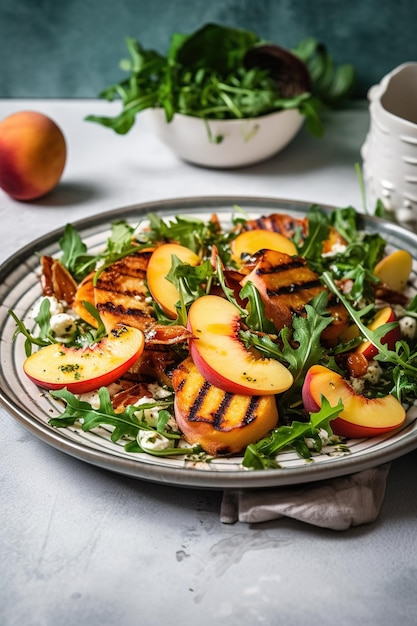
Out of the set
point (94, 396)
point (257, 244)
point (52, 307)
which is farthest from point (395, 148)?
point (94, 396)

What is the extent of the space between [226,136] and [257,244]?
75 cm

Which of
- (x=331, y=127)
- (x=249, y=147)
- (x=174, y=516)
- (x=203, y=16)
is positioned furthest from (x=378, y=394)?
(x=203, y=16)

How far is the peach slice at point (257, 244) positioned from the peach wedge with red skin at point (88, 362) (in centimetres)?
42

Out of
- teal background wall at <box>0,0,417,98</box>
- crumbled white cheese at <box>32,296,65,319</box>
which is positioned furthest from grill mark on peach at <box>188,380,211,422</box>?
teal background wall at <box>0,0,417,98</box>

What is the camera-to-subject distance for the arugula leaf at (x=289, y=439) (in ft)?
4.59

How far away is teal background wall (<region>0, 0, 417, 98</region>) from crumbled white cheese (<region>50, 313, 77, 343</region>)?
5.36 feet

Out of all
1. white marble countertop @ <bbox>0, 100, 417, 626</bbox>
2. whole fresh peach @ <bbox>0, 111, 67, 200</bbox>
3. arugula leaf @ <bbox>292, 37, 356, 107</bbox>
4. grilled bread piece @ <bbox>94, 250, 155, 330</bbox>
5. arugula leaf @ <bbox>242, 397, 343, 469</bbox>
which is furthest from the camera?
arugula leaf @ <bbox>292, 37, 356, 107</bbox>

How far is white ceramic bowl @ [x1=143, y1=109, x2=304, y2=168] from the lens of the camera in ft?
8.41

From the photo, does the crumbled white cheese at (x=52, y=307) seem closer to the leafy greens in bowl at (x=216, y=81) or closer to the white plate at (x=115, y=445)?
the white plate at (x=115, y=445)

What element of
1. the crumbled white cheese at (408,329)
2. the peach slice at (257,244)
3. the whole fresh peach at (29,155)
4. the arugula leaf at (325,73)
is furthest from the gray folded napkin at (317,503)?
the arugula leaf at (325,73)

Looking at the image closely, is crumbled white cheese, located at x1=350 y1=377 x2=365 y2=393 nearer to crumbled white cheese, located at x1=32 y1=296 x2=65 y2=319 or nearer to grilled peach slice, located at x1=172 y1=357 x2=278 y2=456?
grilled peach slice, located at x1=172 y1=357 x2=278 y2=456

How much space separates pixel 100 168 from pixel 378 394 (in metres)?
1.52

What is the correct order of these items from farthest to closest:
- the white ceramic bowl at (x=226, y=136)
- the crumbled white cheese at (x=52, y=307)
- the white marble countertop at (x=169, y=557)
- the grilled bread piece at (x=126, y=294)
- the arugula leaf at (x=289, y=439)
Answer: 1. the white ceramic bowl at (x=226, y=136)
2. the crumbled white cheese at (x=52, y=307)
3. the grilled bread piece at (x=126, y=294)
4. the arugula leaf at (x=289, y=439)
5. the white marble countertop at (x=169, y=557)

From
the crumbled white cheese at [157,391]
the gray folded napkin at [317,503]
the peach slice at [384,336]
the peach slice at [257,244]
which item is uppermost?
the peach slice at [257,244]
